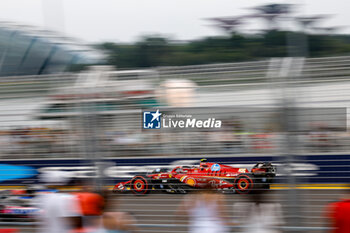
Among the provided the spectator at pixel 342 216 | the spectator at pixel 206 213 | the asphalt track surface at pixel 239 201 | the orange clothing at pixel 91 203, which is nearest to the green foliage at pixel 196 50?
the asphalt track surface at pixel 239 201

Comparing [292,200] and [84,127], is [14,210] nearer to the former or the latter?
[84,127]

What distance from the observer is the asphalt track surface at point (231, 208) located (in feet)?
10.3

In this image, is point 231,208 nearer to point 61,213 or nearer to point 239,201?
point 239,201

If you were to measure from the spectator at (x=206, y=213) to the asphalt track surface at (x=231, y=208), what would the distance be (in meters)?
0.23

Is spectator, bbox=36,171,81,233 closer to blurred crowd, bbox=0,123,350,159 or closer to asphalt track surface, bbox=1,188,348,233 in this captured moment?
asphalt track surface, bbox=1,188,348,233

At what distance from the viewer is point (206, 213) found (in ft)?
10.3

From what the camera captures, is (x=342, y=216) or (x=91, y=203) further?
(x=91, y=203)

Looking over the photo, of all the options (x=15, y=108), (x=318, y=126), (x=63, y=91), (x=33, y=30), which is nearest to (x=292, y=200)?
(x=318, y=126)

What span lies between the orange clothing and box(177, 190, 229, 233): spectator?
0.73 m

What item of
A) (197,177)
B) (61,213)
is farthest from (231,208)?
(197,177)

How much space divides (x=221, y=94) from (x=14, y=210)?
12.4 ft

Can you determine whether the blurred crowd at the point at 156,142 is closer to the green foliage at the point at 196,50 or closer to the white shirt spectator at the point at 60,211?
the white shirt spectator at the point at 60,211

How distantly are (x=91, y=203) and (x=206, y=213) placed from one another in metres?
0.91

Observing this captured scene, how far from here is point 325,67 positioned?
14.5 ft
